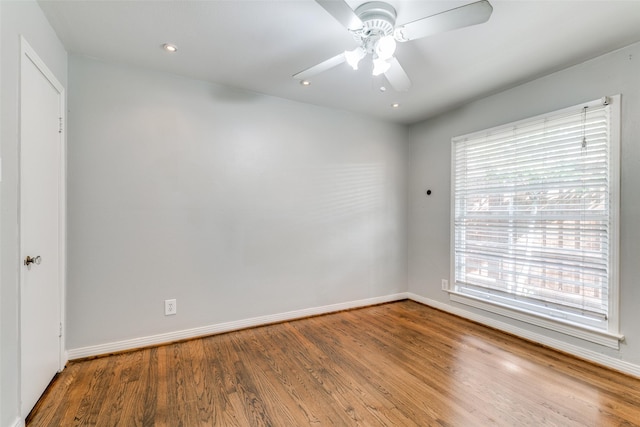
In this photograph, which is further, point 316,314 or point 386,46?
point 316,314

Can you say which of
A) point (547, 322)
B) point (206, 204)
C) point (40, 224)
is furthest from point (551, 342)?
point (40, 224)

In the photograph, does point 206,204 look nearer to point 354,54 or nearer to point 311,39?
point 311,39

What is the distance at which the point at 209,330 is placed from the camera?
2.77m

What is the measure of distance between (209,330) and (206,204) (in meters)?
1.20

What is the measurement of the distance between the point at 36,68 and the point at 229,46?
1.17 m

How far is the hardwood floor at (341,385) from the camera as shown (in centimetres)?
167

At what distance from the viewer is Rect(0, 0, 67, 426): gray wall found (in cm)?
138

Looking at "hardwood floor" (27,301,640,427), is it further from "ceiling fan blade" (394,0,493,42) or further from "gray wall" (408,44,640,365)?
"ceiling fan blade" (394,0,493,42)

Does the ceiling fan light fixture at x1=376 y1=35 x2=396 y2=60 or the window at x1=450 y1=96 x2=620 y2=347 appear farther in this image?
the window at x1=450 y1=96 x2=620 y2=347

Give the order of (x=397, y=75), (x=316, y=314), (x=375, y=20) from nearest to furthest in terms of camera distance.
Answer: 1. (x=375, y=20)
2. (x=397, y=75)
3. (x=316, y=314)

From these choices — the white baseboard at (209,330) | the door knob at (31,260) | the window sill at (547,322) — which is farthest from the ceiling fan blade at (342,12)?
the window sill at (547,322)

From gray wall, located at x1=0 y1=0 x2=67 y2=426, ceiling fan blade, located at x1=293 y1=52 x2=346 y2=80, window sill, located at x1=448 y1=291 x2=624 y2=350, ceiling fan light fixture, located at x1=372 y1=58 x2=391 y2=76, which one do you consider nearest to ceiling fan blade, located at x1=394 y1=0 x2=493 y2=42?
ceiling fan light fixture, located at x1=372 y1=58 x2=391 y2=76

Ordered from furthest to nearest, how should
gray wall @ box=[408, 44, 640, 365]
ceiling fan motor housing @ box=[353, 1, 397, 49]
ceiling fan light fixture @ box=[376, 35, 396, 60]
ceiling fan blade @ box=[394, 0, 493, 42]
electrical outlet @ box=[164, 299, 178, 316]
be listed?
electrical outlet @ box=[164, 299, 178, 316], gray wall @ box=[408, 44, 640, 365], ceiling fan motor housing @ box=[353, 1, 397, 49], ceiling fan light fixture @ box=[376, 35, 396, 60], ceiling fan blade @ box=[394, 0, 493, 42]

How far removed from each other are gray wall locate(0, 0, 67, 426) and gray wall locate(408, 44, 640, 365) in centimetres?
369
